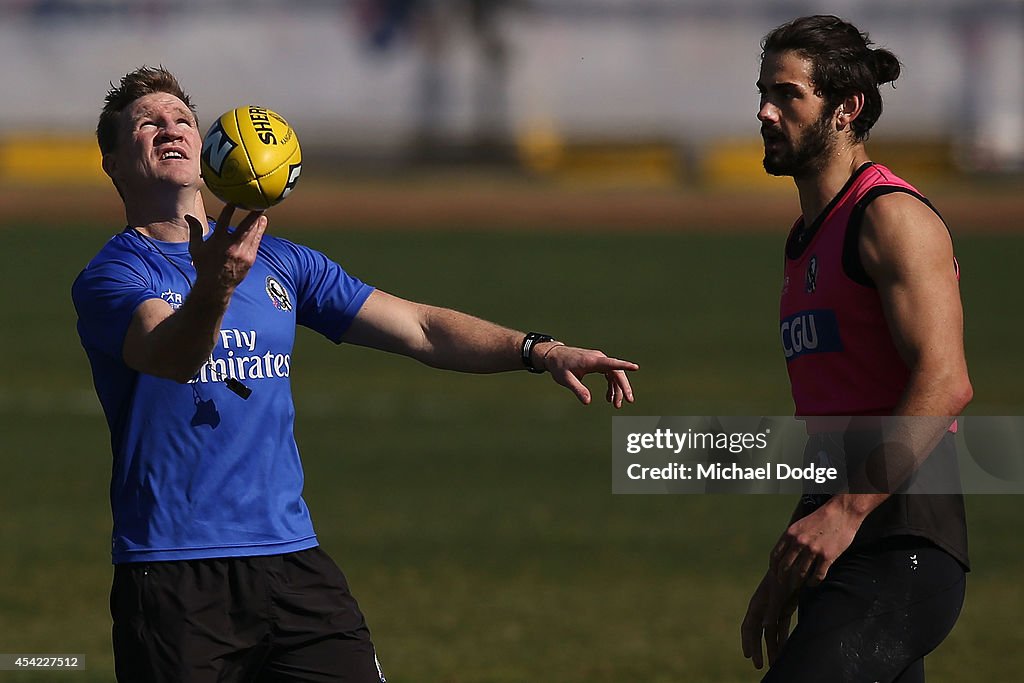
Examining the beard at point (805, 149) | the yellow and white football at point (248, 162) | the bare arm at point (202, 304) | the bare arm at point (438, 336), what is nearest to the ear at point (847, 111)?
the beard at point (805, 149)

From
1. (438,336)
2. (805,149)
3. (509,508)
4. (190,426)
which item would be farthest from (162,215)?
(509,508)

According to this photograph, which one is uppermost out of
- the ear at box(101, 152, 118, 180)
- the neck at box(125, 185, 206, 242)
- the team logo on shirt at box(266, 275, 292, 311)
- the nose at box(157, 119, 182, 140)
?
the nose at box(157, 119, 182, 140)

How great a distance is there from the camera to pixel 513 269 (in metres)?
30.0

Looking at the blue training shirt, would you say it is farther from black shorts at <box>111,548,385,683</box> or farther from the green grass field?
the green grass field

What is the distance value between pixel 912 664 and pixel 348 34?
52.9 m

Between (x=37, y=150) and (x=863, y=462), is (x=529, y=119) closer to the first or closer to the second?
(x=37, y=150)

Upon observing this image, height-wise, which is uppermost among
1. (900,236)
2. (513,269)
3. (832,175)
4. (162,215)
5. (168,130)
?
(513,269)

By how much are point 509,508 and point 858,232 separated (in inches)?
336

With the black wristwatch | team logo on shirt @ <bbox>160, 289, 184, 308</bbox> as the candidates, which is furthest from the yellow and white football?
the black wristwatch

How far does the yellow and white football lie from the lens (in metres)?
5.01

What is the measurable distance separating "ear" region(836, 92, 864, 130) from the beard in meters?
0.04

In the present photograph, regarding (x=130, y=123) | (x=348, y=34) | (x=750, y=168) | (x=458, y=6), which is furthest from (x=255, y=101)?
(x=130, y=123)

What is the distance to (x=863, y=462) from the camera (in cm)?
484

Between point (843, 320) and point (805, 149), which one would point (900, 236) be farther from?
point (805, 149)
